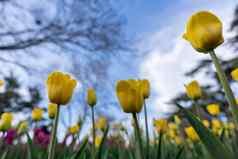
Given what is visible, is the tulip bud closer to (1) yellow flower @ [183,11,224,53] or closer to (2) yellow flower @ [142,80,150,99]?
(2) yellow flower @ [142,80,150,99]

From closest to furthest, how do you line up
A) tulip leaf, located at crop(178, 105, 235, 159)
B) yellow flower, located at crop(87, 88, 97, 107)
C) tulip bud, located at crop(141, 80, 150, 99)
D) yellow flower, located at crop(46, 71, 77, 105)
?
tulip leaf, located at crop(178, 105, 235, 159) < yellow flower, located at crop(46, 71, 77, 105) < tulip bud, located at crop(141, 80, 150, 99) < yellow flower, located at crop(87, 88, 97, 107)

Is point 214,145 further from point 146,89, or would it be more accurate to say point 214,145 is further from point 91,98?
point 91,98

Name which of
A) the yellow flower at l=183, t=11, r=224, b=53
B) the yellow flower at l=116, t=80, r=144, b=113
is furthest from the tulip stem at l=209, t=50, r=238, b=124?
the yellow flower at l=116, t=80, r=144, b=113

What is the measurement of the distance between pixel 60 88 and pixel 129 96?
0.21 metres

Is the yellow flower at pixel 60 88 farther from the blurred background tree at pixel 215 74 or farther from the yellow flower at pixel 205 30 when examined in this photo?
the blurred background tree at pixel 215 74

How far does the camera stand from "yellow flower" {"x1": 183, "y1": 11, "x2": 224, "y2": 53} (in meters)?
0.48

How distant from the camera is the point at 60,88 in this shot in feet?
2.18

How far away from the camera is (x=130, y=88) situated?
0.56 m

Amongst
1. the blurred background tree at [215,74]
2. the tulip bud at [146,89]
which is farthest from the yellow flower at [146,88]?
the blurred background tree at [215,74]

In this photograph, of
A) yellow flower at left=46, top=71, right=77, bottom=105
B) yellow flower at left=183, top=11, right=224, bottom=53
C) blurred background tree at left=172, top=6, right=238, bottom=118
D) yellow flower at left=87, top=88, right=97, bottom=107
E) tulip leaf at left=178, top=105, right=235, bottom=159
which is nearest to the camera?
tulip leaf at left=178, top=105, right=235, bottom=159

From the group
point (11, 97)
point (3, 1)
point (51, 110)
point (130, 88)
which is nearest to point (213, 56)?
point (130, 88)

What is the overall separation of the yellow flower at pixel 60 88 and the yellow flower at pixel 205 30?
0.35 metres

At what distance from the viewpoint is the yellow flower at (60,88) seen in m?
0.65

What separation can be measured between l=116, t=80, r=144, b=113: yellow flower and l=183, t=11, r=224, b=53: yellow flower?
17cm
